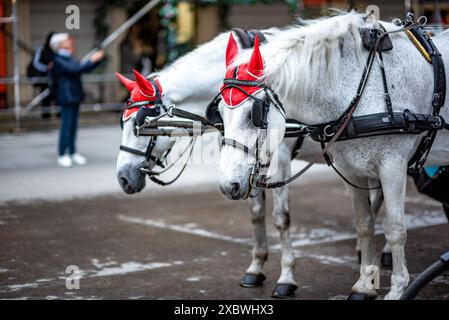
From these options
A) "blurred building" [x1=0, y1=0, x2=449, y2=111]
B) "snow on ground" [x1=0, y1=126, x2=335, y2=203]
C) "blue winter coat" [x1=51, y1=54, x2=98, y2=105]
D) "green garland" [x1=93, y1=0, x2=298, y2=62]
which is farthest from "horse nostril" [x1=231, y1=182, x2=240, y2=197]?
"green garland" [x1=93, y1=0, x2=298, y2=62]

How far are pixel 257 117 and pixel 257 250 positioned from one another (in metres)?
2.19

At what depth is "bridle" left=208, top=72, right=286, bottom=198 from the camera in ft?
15.4

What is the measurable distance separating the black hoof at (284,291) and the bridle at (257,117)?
150cm

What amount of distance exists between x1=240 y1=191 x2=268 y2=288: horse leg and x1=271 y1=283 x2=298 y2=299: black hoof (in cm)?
38

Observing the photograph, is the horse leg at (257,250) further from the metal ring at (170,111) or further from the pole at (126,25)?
the pole at (126,25)

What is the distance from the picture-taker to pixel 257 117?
15.4 ft

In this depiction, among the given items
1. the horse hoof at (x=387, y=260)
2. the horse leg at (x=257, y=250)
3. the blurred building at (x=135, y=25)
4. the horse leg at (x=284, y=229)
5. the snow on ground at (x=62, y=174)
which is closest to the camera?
the horse leg at (x=284, y=229)

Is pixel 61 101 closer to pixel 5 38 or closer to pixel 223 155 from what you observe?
pixel 5 38

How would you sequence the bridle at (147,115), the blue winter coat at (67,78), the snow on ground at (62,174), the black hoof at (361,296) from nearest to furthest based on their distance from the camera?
the black hoof at (361,296) → the bridle at (147,115) → the snow on ground at (62,174) → the blue winter coat at (67,78)

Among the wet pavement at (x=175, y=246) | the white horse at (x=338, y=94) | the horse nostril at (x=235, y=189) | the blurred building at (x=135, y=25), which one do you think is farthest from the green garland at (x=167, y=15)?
the horse nostril at (x=235, y=189)

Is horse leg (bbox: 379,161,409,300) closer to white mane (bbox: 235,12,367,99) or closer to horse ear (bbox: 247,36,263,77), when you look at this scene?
white mane (bbox: 235,12,367,99)

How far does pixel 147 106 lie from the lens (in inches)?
237

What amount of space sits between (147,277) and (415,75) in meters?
2.98

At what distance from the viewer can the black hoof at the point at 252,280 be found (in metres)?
6.37
